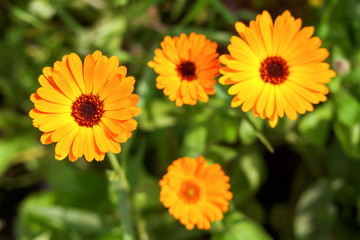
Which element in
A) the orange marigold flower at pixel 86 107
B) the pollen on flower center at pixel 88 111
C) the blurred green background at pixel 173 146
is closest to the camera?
the orange marigold flower at pixel 86 107

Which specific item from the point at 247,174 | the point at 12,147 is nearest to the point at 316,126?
the point at 247,174

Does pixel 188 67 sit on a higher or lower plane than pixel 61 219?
higher

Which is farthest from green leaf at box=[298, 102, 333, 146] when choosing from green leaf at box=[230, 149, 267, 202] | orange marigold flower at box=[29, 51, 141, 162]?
orange marigold flower at box=[29, 51, 141, 162]

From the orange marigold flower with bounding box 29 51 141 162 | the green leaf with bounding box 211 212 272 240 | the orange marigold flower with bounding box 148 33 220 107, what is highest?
the orange marigold flower with bounding box 148 33 220 107

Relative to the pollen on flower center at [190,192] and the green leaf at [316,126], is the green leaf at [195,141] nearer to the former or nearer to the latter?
the pollen on flower center at [190,192]

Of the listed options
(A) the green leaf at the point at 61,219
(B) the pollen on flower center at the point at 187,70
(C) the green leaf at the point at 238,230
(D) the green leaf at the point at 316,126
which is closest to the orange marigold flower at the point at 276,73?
(B) the pollen on flower center at the point at 187,70

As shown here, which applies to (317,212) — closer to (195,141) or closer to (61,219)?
(195,141)

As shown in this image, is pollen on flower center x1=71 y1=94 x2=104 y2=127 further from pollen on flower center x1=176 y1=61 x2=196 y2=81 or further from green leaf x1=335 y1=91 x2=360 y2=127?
green leaf x1=335 y1=91 x2=360 y2=127
